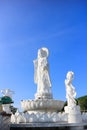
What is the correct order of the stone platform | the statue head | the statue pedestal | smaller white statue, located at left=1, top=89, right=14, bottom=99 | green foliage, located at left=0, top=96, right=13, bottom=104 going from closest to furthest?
1. the stone platform
2. the statue pedestal
3. the statue head
4. green foliage, located at left=0, top=96, right=13, bottom=104
5. smaller white statue, located at left=1, top=89, right=14, bottom=99

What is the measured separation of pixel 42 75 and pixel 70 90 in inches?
112

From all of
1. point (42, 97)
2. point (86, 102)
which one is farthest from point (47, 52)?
point (86, 102)

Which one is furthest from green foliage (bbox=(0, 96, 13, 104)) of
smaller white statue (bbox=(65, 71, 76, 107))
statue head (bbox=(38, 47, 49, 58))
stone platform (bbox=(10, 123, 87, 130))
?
stone platform (bbox=(10, 123, 87, 130))

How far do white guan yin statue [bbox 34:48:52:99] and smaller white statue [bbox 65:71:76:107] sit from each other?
71.2 inches

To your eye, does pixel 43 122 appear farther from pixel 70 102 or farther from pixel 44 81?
pixel 44 81

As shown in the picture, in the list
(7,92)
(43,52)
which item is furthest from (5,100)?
(43,52)

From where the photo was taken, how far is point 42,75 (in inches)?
602

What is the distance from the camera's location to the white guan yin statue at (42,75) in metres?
14.6

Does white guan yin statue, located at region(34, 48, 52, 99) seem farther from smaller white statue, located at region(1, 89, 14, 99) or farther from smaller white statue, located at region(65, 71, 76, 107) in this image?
smaller white statue, located at region(1, 89, 14, 99)

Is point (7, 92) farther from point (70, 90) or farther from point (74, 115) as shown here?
point (74, 115)

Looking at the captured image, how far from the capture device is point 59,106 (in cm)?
1350

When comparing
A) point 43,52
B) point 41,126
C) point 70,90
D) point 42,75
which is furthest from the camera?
point 43,52

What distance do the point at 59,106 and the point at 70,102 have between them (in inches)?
41.6

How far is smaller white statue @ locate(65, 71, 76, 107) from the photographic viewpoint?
12.7 m
